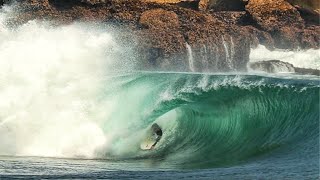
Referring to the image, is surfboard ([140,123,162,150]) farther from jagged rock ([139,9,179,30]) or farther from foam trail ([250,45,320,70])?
foam trail ([250,45,320,70])

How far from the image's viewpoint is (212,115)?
52.7ft

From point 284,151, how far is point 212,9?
2992 cm

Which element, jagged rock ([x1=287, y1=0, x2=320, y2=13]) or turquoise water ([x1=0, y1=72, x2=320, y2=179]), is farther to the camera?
jagged rock ([x1=287, y1=0, x2=320, y2=13])

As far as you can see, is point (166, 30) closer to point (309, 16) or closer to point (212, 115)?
point (309, 16)

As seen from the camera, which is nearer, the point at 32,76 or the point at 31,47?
the point at 32,76

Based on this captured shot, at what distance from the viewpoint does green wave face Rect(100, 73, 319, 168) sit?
13.3 m

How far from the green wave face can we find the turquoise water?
2 cm

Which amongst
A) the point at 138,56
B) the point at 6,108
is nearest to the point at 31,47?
the point at 6,108

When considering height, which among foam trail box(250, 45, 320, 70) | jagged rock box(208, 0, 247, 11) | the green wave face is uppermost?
jagged rock box(208, 0, 247, 11)

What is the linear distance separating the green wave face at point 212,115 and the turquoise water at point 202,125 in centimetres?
2

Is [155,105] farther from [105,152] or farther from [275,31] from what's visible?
[275,31]

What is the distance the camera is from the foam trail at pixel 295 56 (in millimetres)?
38938

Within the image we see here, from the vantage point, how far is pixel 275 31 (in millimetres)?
40688

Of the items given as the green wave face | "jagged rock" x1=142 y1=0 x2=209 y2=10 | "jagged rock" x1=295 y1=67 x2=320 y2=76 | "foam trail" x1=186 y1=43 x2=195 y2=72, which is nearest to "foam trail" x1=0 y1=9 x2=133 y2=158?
the green wave face
